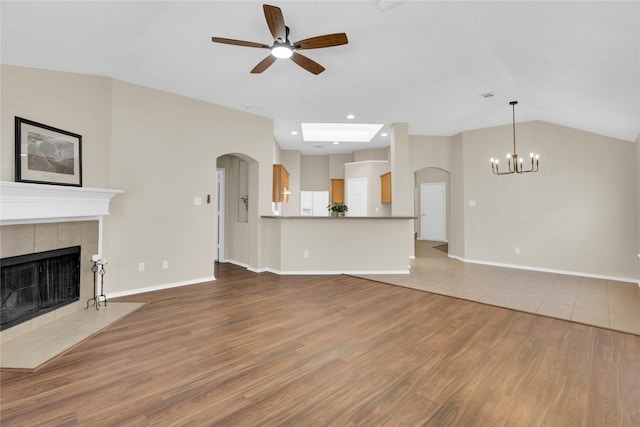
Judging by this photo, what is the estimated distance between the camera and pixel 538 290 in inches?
169

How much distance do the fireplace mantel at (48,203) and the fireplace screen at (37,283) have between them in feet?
1.27

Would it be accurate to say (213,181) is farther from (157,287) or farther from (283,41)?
(283,41)

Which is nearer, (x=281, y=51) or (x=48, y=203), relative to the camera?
(x=281, y=51)

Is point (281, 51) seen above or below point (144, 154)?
above

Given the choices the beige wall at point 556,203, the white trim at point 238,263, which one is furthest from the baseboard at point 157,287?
the beige wall at point 556,203

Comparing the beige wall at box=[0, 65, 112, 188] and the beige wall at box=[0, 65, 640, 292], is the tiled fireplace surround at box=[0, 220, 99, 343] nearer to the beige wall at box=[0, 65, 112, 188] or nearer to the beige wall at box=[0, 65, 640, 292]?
the beige wall at box=[0, 65, 640, 292]

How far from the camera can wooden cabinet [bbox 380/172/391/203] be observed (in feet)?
24.0

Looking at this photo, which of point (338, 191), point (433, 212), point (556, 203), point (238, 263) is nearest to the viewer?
point (556, 203)

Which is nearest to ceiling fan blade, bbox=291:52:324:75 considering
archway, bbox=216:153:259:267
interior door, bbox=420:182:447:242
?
archway, bbox=216:153:259:267

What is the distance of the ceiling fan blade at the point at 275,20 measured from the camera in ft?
7.08

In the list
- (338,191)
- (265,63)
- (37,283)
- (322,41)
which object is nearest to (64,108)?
(37,283)

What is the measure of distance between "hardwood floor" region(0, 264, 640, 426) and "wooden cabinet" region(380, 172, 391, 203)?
423 cm

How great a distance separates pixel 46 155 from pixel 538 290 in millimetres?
6422

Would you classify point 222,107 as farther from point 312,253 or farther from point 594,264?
point 594,264
